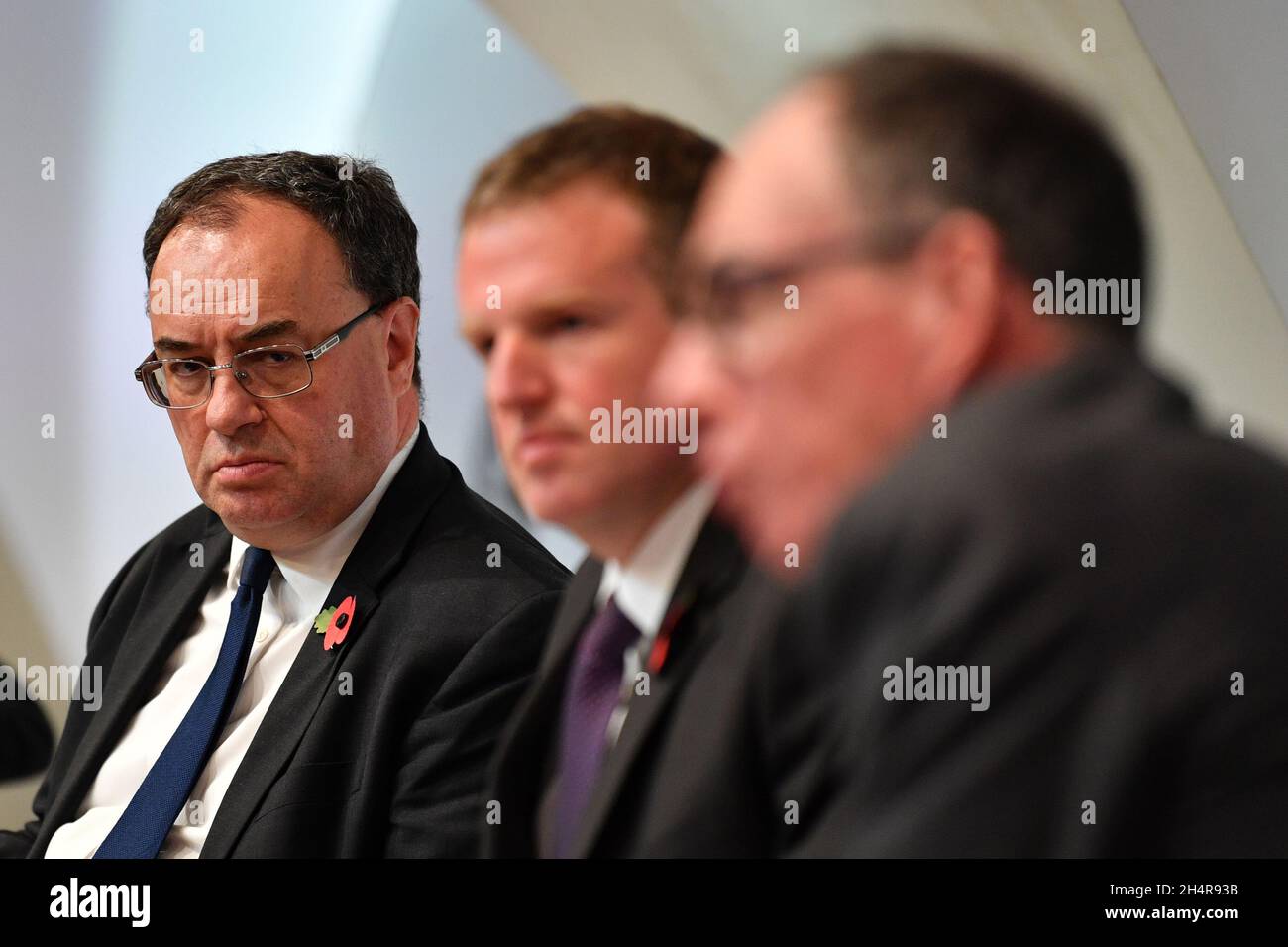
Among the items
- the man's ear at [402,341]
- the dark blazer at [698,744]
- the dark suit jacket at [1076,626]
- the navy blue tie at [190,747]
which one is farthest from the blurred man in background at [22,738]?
the dark suit jacket at [1076,626]

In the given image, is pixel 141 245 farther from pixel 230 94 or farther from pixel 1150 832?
pixel 1150 832

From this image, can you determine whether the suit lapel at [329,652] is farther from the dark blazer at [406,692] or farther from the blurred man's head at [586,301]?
the blurred man's head at [586,301]

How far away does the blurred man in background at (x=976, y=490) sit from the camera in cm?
112

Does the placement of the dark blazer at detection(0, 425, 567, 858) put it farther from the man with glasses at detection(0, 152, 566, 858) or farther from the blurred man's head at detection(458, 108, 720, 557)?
the blurred man's head at detection(458, 108, 720, 557)

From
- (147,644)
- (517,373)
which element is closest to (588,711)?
(517,373)

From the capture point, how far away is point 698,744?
1472 mm

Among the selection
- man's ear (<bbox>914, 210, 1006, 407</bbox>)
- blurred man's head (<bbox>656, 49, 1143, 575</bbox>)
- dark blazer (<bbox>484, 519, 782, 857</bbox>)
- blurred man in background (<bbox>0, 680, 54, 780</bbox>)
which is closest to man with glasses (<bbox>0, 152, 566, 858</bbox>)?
blurred man in background (<bbox>0, 680, 54, 780</bbox>)

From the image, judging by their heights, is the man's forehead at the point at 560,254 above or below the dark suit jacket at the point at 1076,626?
above

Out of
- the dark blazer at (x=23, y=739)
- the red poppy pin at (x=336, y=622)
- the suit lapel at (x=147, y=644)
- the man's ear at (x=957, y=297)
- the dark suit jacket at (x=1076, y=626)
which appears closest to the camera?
the dark suit jacket at (x=1076, y=626)

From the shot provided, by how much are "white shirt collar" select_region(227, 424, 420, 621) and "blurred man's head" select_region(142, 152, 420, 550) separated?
0.05 feet

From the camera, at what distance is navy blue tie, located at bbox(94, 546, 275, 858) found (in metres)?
1.94

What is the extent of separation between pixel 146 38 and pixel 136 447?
0.67 meters

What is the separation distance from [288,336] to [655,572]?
28.2 inches

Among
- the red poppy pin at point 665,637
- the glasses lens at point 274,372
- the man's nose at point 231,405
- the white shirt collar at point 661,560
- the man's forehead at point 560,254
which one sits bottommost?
the red poppy pin at point 665,637
